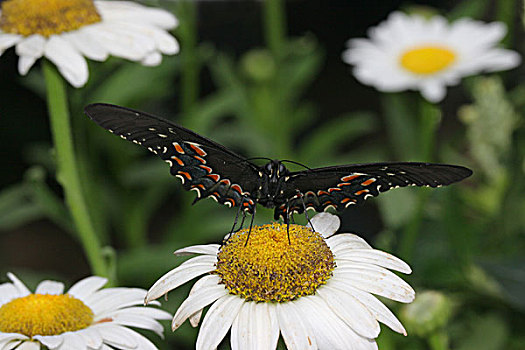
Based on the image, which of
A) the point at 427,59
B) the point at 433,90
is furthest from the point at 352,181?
the point at 427,59

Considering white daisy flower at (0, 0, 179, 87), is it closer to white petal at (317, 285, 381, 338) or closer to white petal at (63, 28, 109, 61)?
white petal at (63, 28, 109, 61)

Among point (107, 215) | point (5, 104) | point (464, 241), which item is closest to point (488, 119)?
point (464, 241)

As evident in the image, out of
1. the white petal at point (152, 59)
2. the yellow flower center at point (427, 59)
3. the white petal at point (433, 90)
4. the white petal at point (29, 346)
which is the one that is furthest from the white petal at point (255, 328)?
the yellow flower center at point (427, 59)

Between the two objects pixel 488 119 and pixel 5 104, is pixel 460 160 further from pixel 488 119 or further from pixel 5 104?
pixel 5 104

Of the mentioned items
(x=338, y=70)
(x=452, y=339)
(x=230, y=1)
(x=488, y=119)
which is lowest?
(x=452, y=339)

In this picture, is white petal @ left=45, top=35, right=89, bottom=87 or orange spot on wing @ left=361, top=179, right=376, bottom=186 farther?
white petal @ left=45, top=35, right=89, bottom=87

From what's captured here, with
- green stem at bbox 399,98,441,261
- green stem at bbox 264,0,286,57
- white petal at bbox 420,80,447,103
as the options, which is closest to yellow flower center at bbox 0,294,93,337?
green stem at bbox 399,98,441,261

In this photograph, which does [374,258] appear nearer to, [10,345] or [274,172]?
[274,172]

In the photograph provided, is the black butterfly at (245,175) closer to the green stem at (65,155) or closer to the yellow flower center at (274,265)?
the yellow flower center at (274,265)
